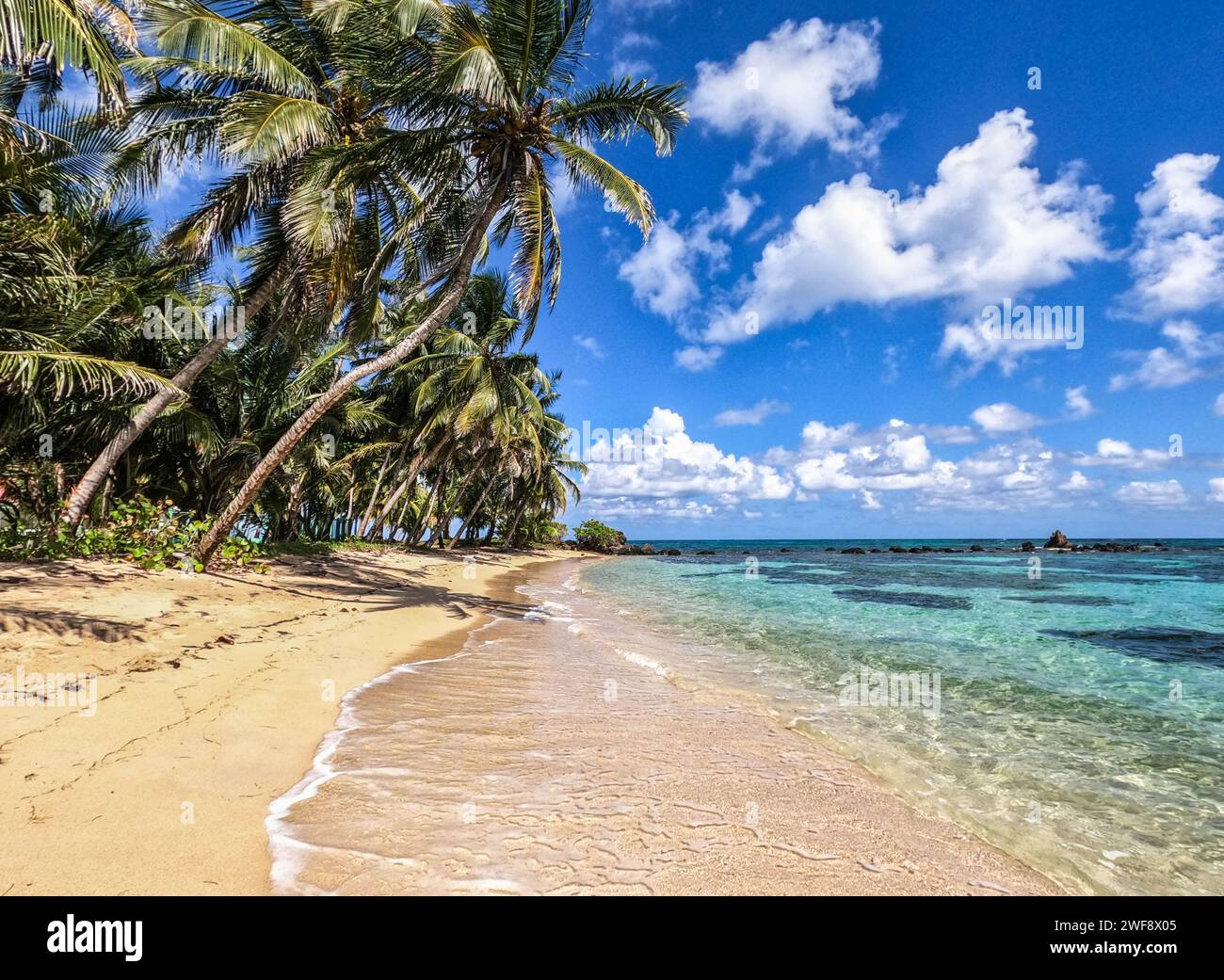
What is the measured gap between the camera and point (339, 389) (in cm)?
1002

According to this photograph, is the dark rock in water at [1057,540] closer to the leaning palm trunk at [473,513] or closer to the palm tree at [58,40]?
the leaning palm trunk at [473,513]

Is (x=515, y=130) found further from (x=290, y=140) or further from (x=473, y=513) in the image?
(x=473, y=513)

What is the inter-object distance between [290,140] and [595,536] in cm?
6191

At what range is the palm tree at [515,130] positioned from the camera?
984cm

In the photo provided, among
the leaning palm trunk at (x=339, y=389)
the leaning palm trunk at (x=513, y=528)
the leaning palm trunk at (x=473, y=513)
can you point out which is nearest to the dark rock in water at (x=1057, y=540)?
the leaning palm trunk at (x=513, y=528)

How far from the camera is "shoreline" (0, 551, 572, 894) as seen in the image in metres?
2.57

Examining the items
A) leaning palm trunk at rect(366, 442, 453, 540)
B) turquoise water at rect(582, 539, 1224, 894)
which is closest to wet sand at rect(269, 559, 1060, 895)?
turquoise water at rect(582, 539, 1224, 894)

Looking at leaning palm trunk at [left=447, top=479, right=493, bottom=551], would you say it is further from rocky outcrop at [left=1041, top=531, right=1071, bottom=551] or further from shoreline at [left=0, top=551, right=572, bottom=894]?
rocky outcrop at [left=1041, top=531, right=1071, bottom=551]

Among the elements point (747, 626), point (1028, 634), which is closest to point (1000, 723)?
point (747, 626)

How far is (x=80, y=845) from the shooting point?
2.60m

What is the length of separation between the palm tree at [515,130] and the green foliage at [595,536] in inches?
2321

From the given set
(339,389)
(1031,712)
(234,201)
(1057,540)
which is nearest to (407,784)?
(1031,712)
